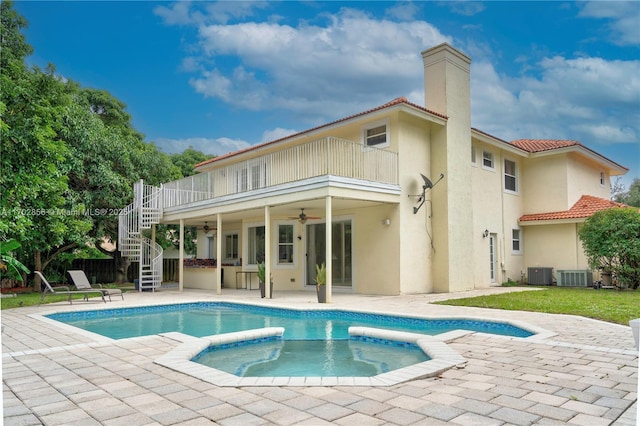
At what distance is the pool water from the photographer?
5.54 meters

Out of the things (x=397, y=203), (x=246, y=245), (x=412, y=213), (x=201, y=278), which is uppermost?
(x=397, y=203)

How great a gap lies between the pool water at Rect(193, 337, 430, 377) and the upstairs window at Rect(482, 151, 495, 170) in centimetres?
1244

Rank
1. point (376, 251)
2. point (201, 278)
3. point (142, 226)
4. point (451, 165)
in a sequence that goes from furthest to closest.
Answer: point (201, 278) → point (142, 226) → point (451, 165) → point (376, 251)

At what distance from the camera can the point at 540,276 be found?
18.2 m

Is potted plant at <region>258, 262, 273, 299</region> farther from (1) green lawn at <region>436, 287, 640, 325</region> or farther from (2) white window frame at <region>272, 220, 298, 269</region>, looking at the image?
(1) green lawn at <region>436, 287, 640, 325</region>

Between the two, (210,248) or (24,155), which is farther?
(210,248)

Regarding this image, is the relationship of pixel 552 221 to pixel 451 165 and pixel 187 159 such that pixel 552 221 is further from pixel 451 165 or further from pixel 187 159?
pixel 187 159

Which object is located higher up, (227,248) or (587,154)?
(587,154)

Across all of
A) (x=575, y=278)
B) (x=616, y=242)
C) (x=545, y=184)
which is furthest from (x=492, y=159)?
(x=575, y=278)

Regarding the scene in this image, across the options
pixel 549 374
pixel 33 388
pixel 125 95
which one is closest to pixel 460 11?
pixel 549 374

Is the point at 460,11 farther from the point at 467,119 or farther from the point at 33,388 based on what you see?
the point at 467,119

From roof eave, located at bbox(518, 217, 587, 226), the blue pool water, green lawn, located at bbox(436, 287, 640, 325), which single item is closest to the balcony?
the blue pool water

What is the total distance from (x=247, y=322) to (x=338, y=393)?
6.13 m

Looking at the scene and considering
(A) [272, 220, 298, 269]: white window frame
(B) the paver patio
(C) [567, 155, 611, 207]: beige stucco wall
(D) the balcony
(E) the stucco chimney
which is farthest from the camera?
(C) [567, 155, 611, 207]: beige stucco wall
